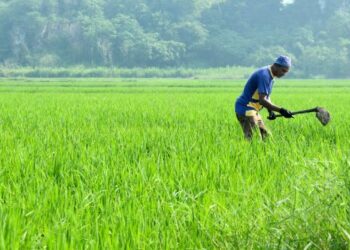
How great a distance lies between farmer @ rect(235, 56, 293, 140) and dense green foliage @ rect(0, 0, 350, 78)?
2082 inches

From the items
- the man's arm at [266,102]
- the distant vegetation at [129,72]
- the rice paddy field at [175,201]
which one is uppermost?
the man's arm at [266,102]

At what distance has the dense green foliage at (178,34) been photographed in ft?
201

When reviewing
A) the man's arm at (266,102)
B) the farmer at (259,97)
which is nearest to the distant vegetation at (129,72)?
the farmer at (259,97)

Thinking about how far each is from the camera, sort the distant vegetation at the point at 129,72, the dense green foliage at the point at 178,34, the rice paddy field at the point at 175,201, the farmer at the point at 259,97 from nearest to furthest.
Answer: the rice paddy field at the point at 175,201 → the farmer at the point at 259,97 → the distant vegetation at the point at 129,72 → the dense green foliage at the point at 178,34

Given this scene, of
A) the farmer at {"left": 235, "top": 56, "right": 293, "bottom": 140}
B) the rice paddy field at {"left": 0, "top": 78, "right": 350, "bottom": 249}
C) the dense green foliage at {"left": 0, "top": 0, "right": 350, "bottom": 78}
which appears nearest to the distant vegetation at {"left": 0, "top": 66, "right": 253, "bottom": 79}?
the dense green foliage at {"left": 0, "top": 0, "right": 350, "bottom": 78}

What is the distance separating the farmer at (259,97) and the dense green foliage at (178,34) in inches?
2082

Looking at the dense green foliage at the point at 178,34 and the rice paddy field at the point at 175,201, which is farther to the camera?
the dense green foliage at the point at 178,34

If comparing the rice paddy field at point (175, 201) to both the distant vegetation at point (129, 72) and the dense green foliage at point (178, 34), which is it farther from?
the dense green foliage at point (178, 34)

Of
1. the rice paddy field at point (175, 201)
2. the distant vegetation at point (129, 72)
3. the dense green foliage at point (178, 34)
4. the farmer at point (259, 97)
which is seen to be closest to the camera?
the rice paddy field at point (175, 201)

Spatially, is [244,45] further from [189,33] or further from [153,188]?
[153,188]

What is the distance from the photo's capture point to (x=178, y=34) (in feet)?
222

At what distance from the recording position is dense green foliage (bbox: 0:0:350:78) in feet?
201

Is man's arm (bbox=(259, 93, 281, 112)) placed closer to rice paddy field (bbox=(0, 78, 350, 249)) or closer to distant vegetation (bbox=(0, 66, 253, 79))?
rice paddy field (bbox=(0, 78, 350, 249))

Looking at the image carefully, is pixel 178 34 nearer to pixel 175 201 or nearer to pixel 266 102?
pixel 266 102
